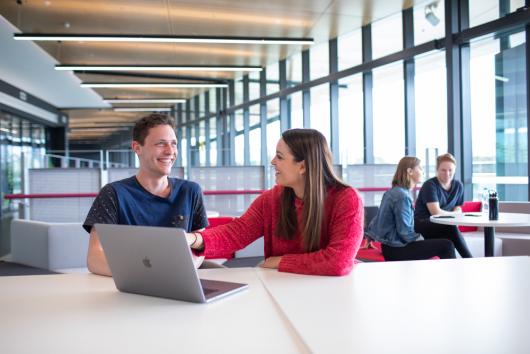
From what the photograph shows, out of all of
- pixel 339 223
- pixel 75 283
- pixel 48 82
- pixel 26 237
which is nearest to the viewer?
pixel 75 283

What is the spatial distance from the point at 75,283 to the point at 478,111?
581cm

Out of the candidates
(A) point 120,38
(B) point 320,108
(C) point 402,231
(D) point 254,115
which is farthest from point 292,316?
(D) point 254,115

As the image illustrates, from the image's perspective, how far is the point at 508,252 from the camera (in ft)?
15.4

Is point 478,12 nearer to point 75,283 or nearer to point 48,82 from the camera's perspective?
point 75,283

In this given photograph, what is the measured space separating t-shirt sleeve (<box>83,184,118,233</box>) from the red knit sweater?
423 millimetres

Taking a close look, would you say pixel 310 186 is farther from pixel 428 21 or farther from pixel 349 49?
pixel 349 49

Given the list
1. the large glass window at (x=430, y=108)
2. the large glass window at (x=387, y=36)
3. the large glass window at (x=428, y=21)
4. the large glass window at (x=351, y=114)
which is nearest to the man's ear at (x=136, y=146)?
the large glass window at (x=430, y=108)

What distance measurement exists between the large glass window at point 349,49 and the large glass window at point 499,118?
97.3 inches

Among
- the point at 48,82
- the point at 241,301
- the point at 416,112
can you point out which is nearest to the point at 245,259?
the point at 416,112

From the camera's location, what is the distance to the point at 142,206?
216 cm

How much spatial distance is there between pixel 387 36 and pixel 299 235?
6.51 m

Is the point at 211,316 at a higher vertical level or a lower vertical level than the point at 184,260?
lower

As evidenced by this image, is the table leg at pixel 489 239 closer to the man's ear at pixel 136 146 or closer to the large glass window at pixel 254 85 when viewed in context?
the man's ear at pixel 136 146

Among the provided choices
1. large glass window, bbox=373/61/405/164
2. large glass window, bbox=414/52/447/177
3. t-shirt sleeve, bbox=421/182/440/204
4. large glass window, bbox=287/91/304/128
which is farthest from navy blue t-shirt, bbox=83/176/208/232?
large glass window, bbox=287/91/304/128
